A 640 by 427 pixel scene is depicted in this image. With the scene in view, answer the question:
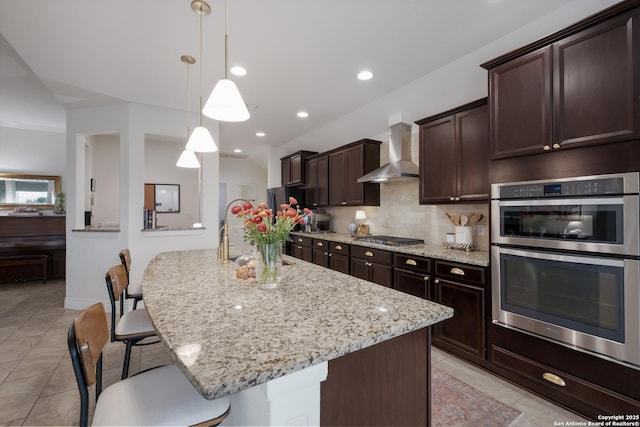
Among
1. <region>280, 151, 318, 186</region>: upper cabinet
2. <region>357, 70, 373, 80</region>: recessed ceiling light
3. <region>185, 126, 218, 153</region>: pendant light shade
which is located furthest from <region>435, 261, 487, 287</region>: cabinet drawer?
<region>280, 151, 318, 186</region>: upper cabinet

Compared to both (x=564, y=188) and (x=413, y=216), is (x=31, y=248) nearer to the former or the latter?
(x=413, y=216)

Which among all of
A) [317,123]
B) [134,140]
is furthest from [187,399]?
[317,123]

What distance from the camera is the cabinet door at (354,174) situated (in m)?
4.05

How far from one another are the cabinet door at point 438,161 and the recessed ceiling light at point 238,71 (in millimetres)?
1935

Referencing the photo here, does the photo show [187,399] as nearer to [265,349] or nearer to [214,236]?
[265,349]

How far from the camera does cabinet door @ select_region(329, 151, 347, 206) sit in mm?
4398

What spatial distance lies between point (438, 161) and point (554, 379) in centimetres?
196

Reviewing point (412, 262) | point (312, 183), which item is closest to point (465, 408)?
point (412, 262)

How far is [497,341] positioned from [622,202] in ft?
A: 3.97

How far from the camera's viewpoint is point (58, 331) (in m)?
2.98

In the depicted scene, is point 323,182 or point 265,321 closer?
point 265,321

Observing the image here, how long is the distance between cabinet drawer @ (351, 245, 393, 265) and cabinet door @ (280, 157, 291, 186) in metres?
2.58

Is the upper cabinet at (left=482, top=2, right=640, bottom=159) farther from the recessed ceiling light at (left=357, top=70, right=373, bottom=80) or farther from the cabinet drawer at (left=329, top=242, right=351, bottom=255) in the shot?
the cabinet drawer at (left=329, top=242, right=351, bottom=255)

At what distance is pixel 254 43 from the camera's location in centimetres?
230
